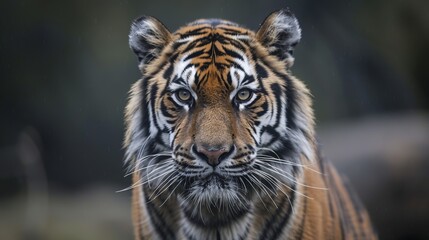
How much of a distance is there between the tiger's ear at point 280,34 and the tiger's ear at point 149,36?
16.0 inches

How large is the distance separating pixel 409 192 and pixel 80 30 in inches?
144

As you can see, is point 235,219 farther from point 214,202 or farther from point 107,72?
point 107,72

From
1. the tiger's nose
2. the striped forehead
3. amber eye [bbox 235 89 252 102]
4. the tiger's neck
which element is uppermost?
the striped forehead

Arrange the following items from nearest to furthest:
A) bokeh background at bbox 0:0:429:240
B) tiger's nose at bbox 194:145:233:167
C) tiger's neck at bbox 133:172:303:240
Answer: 1. tiger's nose at bbox 194:145:233:167
2. tiger's neck at bbox 133:172:303:240
3. bokeh background at bbox 0:0:429:240

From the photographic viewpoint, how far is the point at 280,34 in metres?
3.24

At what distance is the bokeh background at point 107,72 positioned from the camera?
25.6 feet

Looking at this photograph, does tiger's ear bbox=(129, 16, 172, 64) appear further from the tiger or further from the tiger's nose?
the tiger's nose

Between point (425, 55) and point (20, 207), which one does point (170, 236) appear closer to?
point (20, 207)

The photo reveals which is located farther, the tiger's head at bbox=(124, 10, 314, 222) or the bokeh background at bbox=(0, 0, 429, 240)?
the bokeh background at bbox=(0, 0, 429, 240)

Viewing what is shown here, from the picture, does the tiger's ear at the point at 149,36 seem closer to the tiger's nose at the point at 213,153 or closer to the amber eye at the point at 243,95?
the amber eye at the point at 243,95

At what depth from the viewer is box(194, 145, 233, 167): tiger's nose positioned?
9.34 feet

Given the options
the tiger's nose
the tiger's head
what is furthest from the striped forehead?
the tiger's nose

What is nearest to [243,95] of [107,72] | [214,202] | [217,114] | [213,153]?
[217,114]

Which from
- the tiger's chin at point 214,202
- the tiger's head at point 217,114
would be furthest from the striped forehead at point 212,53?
the tiger's chin at point 214,202
